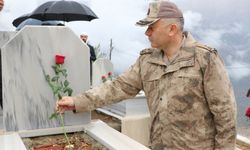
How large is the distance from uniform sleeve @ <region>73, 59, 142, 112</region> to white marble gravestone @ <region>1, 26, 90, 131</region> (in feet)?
1.10

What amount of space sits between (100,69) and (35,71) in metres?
4.93

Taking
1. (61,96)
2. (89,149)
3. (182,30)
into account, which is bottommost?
(89,149)

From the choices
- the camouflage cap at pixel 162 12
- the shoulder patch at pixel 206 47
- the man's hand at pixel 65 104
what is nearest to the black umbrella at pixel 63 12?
the man's hand at pixel 65 104

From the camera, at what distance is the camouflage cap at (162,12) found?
2582 mm

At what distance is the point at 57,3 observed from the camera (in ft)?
31.4

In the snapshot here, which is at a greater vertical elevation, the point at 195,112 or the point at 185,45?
the point at 185,45

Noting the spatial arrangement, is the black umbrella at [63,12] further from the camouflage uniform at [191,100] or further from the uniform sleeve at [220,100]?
the uniform sleeve at [220,100]

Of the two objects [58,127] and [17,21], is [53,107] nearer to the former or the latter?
[58,127]

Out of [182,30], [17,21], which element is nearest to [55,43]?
[182,30]

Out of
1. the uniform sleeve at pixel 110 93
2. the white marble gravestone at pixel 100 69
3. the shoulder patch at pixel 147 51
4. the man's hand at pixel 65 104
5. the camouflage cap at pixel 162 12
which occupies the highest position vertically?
the camouflage cap at pixel 162 12

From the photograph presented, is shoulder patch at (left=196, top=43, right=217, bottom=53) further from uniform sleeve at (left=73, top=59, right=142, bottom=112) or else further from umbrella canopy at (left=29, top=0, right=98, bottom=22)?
umbrella canopy at (left=29, top=0, right=98, bottom=22)

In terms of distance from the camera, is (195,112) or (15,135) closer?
(195,112)

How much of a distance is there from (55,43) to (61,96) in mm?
472

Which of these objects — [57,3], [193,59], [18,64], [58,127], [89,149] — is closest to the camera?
[193,59]
